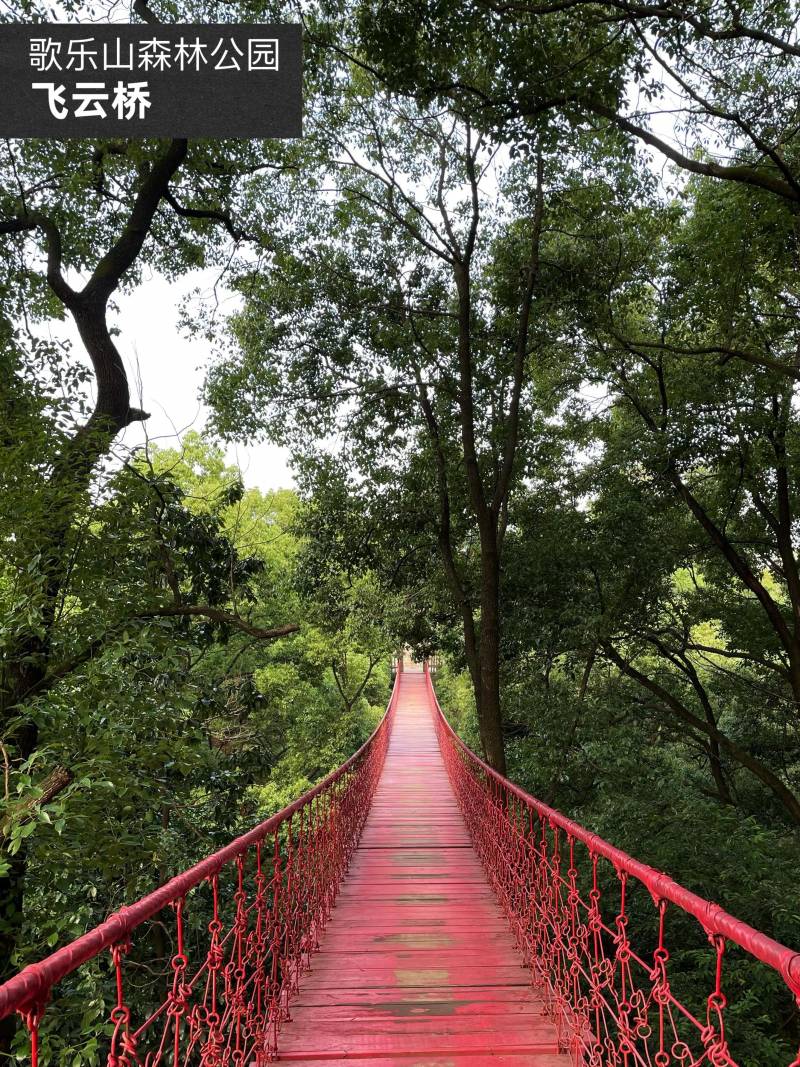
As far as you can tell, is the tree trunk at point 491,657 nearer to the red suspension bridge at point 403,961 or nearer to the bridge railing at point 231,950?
the red suspension bridge at point 403,961

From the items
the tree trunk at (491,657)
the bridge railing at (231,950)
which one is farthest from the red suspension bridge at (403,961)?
the tree trunk at (491,657)

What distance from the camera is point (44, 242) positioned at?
19.5ft

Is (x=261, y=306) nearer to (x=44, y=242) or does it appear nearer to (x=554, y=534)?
(x=44, y=242)

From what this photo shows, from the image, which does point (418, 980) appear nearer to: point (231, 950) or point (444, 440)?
point (231, 950)

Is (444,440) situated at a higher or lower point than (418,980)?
higher

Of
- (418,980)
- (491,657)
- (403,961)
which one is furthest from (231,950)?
(491,657)

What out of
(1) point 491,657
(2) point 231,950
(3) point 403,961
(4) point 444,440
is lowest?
(3) point 403,961

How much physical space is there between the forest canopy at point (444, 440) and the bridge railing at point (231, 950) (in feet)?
2.63

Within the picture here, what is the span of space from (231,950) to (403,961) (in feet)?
3.16

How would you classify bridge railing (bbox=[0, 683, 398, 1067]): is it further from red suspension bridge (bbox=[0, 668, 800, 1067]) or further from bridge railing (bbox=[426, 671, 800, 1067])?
bridge railing (bbox=[426, 671, 800, 1067])

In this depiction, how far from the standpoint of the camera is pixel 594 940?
265 cm

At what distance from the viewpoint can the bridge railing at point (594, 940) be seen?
5.28 feet

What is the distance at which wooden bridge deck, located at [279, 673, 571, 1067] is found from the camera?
9.36 feet

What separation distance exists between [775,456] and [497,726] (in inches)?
160
